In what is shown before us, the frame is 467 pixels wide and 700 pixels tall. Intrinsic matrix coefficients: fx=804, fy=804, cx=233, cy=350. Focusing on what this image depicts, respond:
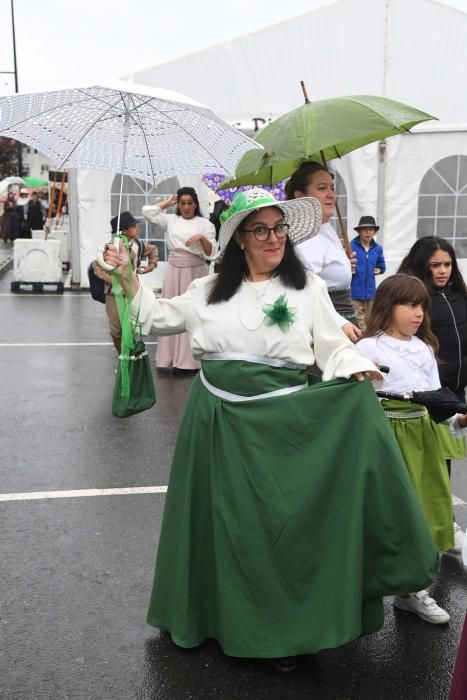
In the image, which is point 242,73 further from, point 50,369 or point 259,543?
point 259,543

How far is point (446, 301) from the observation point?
178 inches

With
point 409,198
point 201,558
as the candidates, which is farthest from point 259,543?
point 409,198

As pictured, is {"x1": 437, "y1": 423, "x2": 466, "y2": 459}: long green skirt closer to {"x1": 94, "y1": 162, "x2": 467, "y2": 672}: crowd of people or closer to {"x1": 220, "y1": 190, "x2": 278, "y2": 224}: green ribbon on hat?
{"x1": 94, "y1": 162, "x2": 467, "y2": 672}: crowd of people

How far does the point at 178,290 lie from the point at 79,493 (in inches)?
167

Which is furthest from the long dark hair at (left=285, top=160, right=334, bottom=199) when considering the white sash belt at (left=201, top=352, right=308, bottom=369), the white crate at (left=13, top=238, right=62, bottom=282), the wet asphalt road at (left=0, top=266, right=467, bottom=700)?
the white crate at (left=13, top=238, right=62, bottom=282)

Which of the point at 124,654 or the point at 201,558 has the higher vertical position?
the point at 201,558

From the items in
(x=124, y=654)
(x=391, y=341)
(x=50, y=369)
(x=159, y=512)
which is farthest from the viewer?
(x=50, y=369)

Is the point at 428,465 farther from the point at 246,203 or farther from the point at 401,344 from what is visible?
the point at 246,203

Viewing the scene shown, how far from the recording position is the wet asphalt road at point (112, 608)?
3201mm

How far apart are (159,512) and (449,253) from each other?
2.29m

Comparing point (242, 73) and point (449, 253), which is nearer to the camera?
point (449, 253)

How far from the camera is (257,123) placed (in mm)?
12438

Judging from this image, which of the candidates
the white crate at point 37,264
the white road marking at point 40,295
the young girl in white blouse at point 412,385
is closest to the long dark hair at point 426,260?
the young girl in white blouse at point 412,385

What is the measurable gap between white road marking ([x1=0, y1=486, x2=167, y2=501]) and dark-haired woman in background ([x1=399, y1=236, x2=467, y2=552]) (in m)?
1.99
